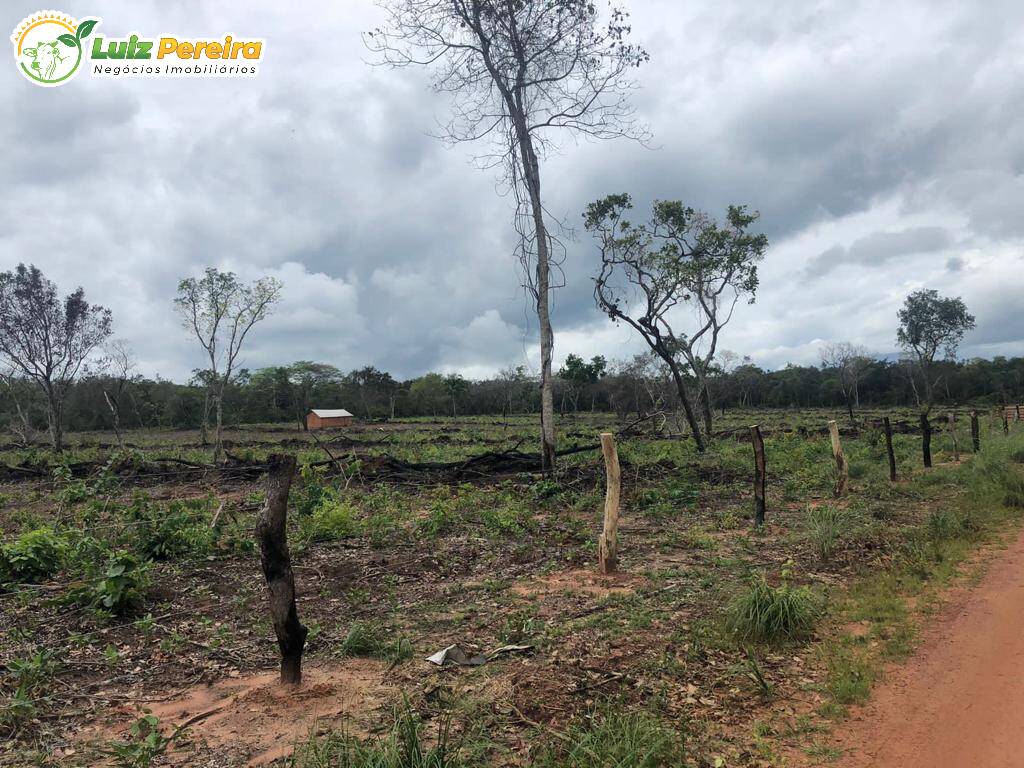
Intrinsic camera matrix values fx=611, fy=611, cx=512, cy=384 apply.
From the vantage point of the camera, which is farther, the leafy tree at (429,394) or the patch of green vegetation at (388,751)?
the leafy tree at (429,394)

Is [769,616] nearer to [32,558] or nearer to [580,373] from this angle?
[32,558]

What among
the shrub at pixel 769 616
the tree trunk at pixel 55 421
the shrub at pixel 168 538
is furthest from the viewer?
the tree trunk at pixel 55 421

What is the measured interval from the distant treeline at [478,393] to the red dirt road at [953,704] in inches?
1386

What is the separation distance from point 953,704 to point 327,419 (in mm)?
45891

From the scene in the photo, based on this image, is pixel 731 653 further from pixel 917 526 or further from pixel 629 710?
pixel 917 526

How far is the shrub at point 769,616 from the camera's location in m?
4.59

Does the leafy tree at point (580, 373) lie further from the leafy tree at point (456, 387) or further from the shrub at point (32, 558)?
the shrub at point (32, 558)

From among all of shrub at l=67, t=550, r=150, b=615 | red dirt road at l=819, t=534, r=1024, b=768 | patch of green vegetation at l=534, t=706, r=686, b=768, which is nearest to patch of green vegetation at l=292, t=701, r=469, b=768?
patch of green vegetation at l=534, t=706, r=686, b=768

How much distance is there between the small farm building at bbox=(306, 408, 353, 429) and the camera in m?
46.3

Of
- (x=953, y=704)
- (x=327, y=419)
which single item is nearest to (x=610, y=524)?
(x=953, y=704)

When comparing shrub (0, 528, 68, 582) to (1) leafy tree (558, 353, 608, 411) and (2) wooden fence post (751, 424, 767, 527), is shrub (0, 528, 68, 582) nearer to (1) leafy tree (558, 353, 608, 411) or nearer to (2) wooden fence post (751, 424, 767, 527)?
(2) wooden fence post (751, 424, 767, 527)

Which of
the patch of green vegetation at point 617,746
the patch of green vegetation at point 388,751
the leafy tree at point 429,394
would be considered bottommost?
the patch of green vegetation at point 617,746

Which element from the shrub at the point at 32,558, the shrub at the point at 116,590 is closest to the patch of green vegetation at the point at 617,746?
the shrub at the point at 116,590

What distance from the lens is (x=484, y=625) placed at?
16.6 ft
